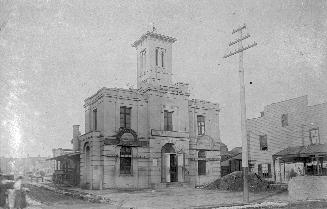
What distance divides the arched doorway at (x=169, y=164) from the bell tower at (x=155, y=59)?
20.2 ft

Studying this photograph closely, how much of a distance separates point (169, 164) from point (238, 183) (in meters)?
6.22

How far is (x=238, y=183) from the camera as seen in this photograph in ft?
91.6

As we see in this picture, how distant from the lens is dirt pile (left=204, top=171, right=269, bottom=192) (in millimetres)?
26812

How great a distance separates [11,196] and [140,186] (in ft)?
54.4

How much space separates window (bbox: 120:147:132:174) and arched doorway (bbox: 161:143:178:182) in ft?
9.67

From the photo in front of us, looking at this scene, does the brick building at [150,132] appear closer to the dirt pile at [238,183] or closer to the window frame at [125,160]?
the window frame at [125,160]

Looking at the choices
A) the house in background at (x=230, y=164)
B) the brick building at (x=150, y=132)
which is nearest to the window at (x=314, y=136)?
the brick building at (x=150, y=132)

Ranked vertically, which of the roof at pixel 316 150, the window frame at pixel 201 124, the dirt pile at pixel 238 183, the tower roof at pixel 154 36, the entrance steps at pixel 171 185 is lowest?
the entrance steps at pixel 171 185

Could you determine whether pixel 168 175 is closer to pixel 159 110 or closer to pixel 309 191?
pixel 159 110

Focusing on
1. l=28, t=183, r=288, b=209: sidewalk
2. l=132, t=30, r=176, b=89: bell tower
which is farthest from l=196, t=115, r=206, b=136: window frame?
l=28, t=183, r=288, b=209: sidewalk

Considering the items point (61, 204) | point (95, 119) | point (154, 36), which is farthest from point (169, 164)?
point (61, 204)

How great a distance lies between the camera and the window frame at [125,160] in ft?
96.5

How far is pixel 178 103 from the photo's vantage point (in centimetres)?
3269

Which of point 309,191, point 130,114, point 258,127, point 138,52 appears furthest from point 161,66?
point 309,191
